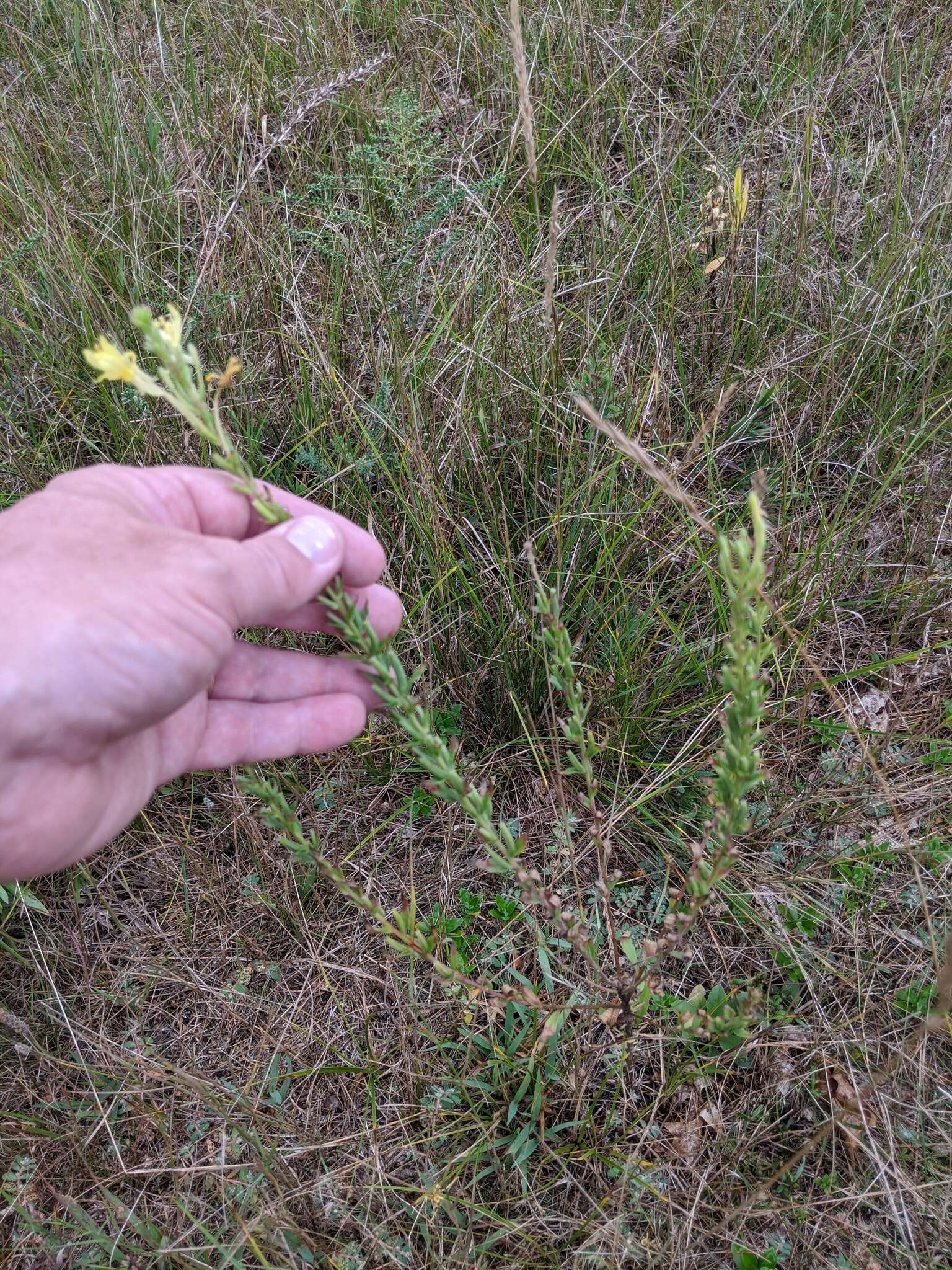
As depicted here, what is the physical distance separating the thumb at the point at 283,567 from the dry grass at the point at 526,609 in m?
0.72

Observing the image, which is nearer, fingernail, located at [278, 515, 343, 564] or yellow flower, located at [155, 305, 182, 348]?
yellow flower, located at [155, 305, 182, 348]

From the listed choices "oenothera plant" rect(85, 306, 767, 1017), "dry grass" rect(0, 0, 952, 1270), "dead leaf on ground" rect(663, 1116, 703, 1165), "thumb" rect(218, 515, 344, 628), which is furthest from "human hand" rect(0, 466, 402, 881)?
"dead leaf on ground" rect(663, 1116, 703, 1165)

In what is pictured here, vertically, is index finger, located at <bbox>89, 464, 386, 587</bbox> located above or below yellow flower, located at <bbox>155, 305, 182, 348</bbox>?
below

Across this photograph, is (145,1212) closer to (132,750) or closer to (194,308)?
(132,750)

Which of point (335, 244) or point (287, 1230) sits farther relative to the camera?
point (335, 244)

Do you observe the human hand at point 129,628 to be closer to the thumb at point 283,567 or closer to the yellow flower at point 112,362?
the thumb at point 283,567

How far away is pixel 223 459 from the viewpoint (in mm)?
1140

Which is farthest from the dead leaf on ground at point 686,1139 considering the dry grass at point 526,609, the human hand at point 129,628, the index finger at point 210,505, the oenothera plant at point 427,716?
the index finger at point 210,505

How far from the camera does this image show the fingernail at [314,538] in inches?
A: 54.6

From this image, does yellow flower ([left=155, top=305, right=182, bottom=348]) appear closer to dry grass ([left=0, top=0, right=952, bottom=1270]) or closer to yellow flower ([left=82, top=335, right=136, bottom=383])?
yellow flower ([left=82, top=335, right=136, bottom=383])

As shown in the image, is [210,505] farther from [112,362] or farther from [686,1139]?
[686,1139]

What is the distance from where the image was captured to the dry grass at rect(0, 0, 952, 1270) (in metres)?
1.75

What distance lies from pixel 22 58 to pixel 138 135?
38.4 inches

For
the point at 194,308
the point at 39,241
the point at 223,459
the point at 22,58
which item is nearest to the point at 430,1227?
the point at 223,459
